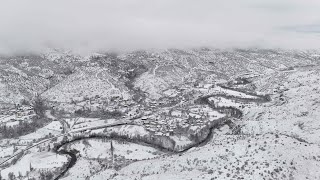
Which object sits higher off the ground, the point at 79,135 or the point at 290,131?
the point at 290,131

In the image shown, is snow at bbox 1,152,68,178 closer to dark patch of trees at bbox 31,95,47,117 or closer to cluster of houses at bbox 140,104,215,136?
cluster of houses at bbox 140,104,215,136

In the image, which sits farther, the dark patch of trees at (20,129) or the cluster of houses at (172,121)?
the dark patch of trees at (20,129)

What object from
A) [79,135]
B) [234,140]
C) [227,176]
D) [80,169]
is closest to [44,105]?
[79,135]

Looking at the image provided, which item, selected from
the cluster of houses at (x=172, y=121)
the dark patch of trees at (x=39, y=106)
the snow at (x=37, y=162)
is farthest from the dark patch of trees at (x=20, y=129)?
the cluster of houses at (x=172, y=121)

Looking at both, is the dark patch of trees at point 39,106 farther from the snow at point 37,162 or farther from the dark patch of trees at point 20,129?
the snow at point 37,162

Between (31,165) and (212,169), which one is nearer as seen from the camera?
(212,169)

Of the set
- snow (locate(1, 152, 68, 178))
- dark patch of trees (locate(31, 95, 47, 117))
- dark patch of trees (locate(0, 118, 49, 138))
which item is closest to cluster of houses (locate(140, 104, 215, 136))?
snow (locate(1, 152, 68, 178))

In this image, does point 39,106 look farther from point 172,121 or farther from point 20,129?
point 172,121

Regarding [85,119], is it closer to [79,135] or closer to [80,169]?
[79,135]

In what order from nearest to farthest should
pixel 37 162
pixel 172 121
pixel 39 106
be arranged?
pixel 37 162 < pixel 172 121 < pixel 39 106

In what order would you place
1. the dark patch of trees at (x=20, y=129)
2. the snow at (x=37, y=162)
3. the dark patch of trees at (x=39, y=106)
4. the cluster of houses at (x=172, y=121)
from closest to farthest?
the snow at (x=37, y=162)
the cluster of houses at (x=172, y=121)
the dark patch of trees at (x=20, y=129)
the dark patch of trees at (x=39, y=106)

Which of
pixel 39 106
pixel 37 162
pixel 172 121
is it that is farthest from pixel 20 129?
pixel 172 121
